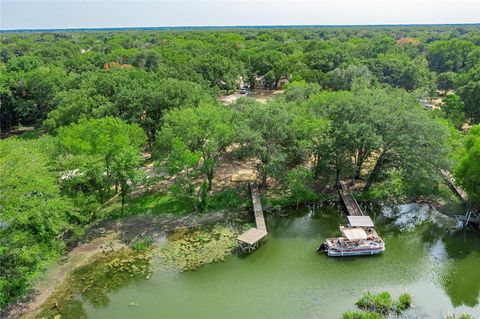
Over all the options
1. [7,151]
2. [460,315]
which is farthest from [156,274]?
[460,315]

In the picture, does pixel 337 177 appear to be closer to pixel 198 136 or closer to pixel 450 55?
pixel 198 136

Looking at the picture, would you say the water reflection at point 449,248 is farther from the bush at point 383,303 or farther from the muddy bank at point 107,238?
the muddy bank at point 107,238

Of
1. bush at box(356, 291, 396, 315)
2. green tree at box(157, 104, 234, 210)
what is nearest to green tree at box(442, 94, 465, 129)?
green tree at box(157, 104, 234, 210)

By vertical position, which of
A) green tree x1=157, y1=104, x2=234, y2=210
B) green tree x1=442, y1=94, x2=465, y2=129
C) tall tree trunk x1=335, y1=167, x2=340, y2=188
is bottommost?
tall tree trunk x1=335, y1=167, x2=340, y2=188

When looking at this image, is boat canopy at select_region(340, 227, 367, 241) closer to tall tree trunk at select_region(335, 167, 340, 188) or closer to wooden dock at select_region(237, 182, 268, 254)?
wooden dock at select_region(237, 182, 268, 254)

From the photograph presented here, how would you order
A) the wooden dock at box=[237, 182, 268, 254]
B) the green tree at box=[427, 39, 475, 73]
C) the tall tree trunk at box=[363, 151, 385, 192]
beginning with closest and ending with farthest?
the wooden dock at box=[237, 182, 268, 254] → the tall tree trunk at box=[363, 151, 385, 192] → the green tree at box=[427, 39, 475, 73]

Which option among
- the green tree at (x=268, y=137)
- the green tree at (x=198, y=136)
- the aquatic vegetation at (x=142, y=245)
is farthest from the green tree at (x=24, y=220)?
the green tree at (x=268, y=137)

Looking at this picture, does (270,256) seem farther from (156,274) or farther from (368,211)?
(368,211)
